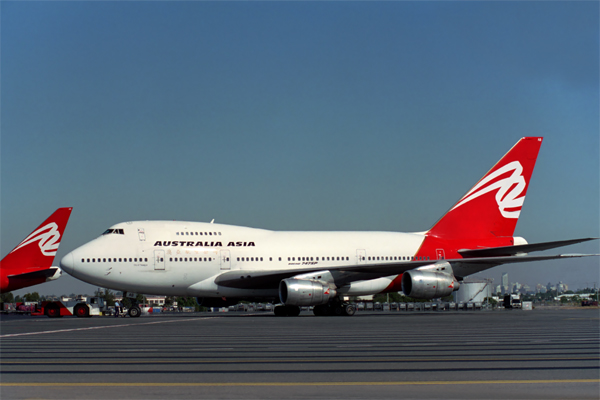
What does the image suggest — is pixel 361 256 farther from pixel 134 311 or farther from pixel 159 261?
pixel 134 311

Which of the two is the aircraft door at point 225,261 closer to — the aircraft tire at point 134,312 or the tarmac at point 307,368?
the aircraft tire at point 134,312

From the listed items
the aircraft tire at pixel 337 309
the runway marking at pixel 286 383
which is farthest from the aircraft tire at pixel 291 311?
the runway marking at pixel 286 383

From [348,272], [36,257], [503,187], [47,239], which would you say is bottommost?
[348,272]

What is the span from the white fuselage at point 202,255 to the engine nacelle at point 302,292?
5.20 ft

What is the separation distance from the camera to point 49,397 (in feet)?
22.8

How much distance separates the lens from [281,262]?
33.5m

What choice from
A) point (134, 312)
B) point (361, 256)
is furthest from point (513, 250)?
point (134, 312)

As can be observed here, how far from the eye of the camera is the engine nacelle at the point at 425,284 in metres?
30.5

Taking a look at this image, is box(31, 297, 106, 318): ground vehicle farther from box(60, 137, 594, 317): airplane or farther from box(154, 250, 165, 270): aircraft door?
box(154, 250, 165, 270): aircraft door

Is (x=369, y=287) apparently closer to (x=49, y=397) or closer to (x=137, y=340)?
(x=137, y=340)

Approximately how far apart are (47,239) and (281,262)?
551 inches

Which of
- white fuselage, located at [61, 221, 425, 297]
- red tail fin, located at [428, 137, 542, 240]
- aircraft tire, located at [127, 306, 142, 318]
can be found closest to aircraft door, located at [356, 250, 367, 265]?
white fuselage, located at [61, 221, 425, 297]

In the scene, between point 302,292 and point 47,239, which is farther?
point 47,239

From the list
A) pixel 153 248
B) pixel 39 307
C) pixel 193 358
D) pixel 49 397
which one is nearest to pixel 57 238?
pixel 39 307
